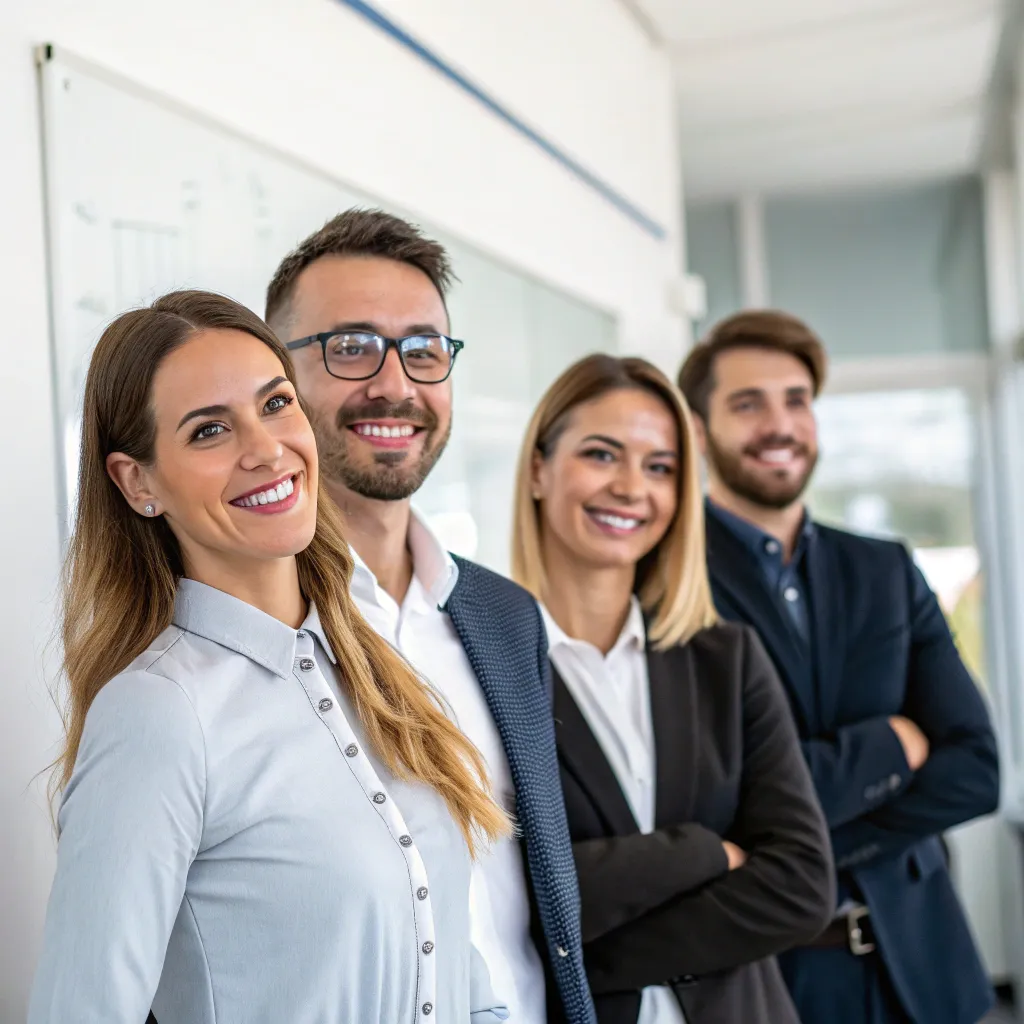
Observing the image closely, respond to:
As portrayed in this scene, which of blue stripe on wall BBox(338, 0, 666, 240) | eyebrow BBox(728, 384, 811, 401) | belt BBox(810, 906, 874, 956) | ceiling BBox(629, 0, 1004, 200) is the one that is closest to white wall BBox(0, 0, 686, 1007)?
blue stripe on wall BBox(338, 0, 666, 240)

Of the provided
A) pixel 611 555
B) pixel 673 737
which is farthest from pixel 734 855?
pixel 611 555

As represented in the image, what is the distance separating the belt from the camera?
2240 millimetres

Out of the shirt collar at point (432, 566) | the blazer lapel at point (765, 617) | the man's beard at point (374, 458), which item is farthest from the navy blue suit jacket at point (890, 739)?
the man's beard at point (374, 458)

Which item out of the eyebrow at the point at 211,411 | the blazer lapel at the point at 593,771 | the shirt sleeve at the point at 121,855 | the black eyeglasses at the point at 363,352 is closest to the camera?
the shirt sleeve at the point at 121,855

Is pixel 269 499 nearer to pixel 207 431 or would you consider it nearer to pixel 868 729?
Answer: pixel 207 431

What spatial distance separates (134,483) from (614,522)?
960 mm

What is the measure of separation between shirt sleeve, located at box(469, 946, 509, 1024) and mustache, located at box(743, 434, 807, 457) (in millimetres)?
1358

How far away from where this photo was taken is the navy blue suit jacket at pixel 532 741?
1616 millimetres

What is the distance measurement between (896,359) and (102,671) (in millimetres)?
5587

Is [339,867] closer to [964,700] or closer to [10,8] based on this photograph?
[10,8]

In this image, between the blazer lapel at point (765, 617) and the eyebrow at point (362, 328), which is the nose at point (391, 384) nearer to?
the eyebrow at point (362, 328)

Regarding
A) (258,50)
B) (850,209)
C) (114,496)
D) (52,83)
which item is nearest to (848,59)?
(850,209)

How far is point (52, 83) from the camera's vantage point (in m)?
1.65

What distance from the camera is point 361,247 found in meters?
1.74
